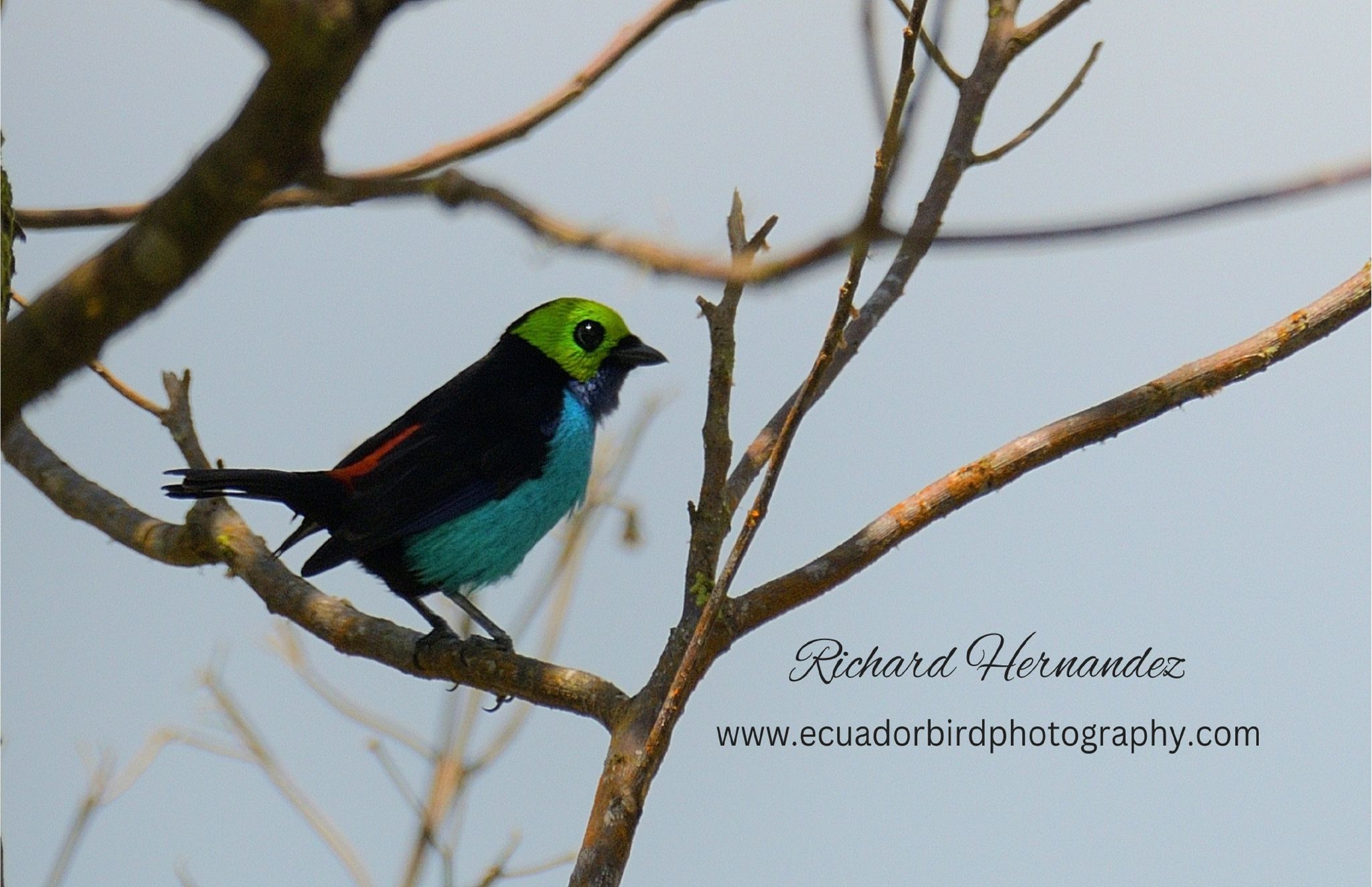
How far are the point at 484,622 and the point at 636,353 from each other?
1.10 metres

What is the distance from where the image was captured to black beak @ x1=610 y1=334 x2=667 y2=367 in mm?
4520

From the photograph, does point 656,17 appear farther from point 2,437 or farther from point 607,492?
point 607,492

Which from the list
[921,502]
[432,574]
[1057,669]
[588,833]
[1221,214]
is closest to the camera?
[1221,214]

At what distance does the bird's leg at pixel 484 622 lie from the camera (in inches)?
151

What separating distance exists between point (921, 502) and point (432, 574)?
1699mm

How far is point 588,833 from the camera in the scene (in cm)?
245

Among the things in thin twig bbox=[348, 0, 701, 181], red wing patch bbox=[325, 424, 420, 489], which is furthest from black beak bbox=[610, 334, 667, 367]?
thin twig bbox=[348, 0, 701, 181]

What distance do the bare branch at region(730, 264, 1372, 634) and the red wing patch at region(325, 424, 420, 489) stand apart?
1537 mm

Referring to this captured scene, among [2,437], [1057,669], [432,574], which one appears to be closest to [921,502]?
[1057,669]

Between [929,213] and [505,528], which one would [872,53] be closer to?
[929,213]

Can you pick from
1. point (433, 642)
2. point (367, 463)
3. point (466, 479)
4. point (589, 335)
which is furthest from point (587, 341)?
point (433, 642)

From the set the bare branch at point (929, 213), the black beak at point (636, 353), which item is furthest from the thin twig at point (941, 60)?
the black beak at point (636, 353)

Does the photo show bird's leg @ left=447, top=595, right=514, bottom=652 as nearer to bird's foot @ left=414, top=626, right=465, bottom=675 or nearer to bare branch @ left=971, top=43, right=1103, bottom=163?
bird's foot @ left=414, top=626, right=465, bottom=675

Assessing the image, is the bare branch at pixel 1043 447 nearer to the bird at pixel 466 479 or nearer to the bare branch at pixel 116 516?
the bird at pixel 466 479
